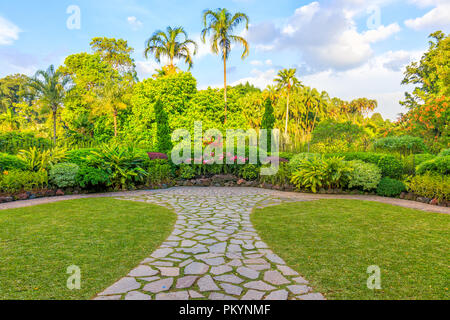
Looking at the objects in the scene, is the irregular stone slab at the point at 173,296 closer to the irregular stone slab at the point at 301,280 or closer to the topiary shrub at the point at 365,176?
the irregular stone slab at the point at 301,280

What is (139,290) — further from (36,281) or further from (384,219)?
(384,219)

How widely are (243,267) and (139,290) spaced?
47.9 inches

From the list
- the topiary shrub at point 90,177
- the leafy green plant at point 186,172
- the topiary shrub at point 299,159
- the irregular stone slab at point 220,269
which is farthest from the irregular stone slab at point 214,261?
the leafy green plant at point 186,172

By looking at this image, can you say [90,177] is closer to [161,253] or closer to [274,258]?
[161,253]

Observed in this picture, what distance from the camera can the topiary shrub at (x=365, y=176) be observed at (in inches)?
332

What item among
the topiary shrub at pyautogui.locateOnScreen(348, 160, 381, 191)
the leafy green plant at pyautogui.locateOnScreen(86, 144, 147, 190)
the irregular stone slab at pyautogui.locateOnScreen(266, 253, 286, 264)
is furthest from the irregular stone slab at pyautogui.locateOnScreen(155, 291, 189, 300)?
the topiary shrub at pyautogui.locateOnScreen(348, 160, 381, 191)

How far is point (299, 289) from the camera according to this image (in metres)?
2.69

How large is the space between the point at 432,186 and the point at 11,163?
40.1 feet

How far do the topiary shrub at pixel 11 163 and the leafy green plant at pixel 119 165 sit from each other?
1865mm

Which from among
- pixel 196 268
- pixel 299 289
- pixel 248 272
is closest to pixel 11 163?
pixel 196 268

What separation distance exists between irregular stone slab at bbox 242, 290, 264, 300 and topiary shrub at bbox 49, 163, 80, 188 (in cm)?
778

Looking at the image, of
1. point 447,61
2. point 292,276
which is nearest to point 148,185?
point 292,276

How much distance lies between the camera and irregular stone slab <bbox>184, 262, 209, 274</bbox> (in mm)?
3088

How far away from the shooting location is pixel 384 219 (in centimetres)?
546
